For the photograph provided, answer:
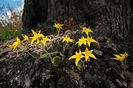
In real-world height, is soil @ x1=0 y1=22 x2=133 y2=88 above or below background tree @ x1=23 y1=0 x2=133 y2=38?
below

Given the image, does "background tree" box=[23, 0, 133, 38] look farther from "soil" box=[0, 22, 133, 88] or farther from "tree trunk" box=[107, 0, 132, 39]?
"soil" box=[0, 22, 133, 88]

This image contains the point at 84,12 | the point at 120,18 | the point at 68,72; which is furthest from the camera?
the point at 84,12

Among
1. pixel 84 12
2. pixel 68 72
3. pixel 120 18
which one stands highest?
pixel 84 12

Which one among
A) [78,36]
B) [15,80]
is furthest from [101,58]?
[15,80]

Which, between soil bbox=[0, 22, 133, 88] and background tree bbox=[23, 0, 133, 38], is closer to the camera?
soil bbox=[0, 22, 133, 88]

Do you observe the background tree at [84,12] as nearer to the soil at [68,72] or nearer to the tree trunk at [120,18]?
the tree trunk at [120,18]

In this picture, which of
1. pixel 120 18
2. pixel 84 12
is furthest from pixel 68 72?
pixel 84 12

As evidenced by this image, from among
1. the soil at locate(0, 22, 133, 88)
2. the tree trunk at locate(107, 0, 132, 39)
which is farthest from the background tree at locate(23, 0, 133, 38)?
the soil at locate(0, 22, 133, 88)

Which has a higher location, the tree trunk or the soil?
the tree trunk

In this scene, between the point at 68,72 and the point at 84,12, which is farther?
the point at 84,12

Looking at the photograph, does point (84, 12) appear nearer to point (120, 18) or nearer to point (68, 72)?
point (120, 18)

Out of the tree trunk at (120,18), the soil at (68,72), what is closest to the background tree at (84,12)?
the tree trunk at (120,18)

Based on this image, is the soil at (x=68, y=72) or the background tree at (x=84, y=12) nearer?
the soil at (x=68, y=72)
